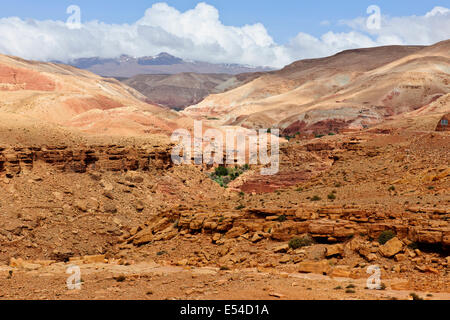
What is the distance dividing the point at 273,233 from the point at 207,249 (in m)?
1.80

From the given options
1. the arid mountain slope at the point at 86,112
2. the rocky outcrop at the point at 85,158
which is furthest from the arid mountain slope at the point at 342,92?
the rocky outcrop at the point at 85,158

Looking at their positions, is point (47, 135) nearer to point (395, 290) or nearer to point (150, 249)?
point (150, 249)

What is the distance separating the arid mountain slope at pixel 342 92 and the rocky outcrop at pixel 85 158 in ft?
159

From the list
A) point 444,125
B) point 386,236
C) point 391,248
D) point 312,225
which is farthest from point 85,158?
point 444,125

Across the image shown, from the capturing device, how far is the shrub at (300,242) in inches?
498

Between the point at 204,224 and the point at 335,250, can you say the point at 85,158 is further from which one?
the point at 335,250

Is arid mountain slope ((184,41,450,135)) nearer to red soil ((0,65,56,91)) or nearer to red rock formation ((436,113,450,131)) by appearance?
red soil ((0,65,56,91))

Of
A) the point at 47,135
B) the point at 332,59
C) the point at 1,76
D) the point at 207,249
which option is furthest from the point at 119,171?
the point at 332,59

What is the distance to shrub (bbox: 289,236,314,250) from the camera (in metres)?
12.7

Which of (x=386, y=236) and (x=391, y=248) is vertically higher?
(x=386, y=236)

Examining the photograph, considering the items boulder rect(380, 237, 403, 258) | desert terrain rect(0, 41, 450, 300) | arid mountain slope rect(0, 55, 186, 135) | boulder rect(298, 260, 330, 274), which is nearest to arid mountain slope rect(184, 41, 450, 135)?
arid mountain slope rect(0, 55, 186, 135)

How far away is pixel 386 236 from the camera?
1182 cm

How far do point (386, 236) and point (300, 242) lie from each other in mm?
1929

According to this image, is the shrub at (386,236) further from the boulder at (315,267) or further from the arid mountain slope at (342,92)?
the arid mountain slope at (342,92)
